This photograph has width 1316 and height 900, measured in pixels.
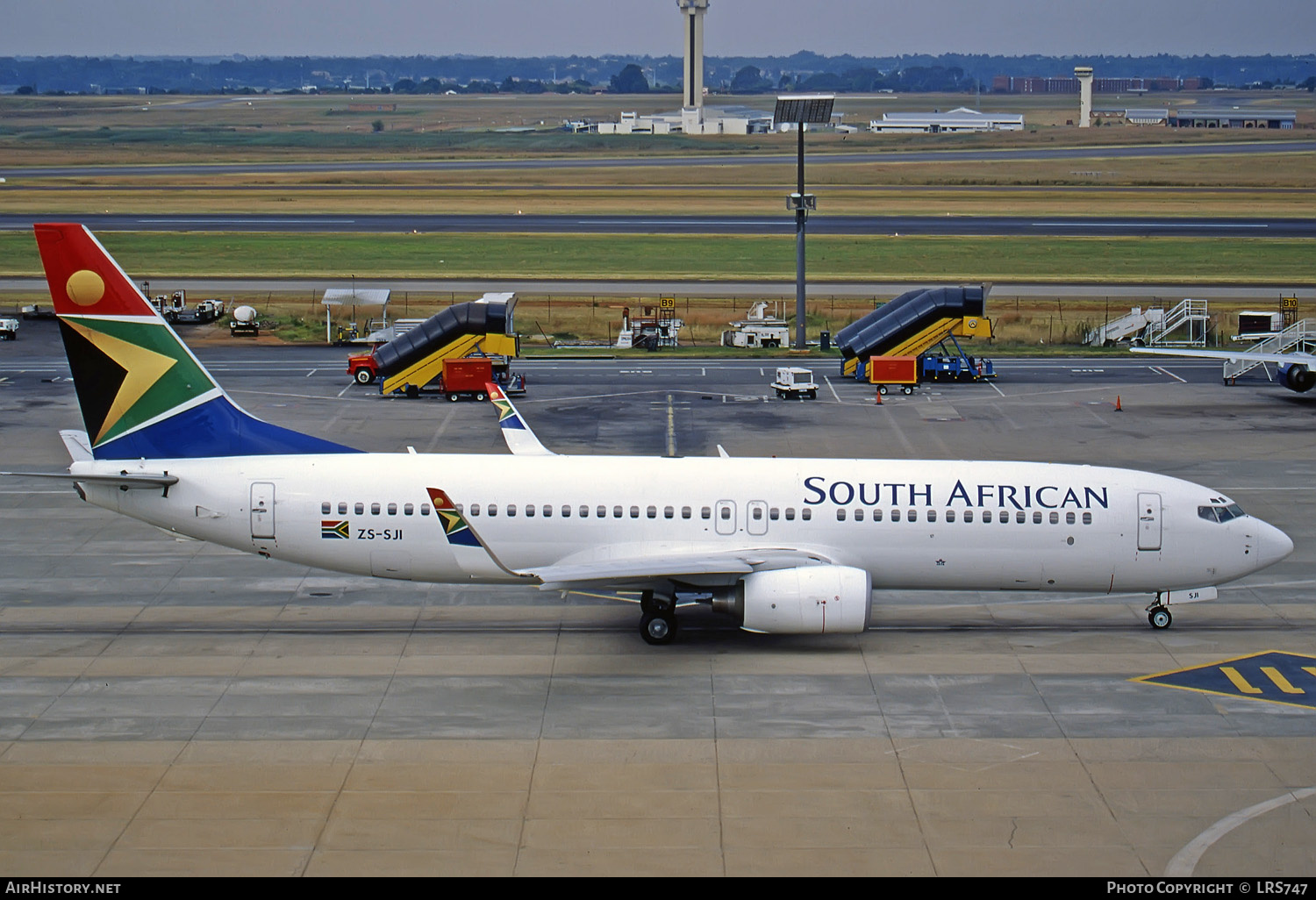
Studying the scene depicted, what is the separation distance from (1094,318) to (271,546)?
65.1m

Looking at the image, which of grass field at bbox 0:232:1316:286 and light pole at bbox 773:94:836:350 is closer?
light pole at bbox 773:94:836:350

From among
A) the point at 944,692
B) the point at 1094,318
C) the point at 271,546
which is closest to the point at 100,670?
the point at 271,546

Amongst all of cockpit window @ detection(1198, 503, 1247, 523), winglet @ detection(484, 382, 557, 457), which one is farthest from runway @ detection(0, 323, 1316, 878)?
winglet @ detection(484, 382, 557, 457)

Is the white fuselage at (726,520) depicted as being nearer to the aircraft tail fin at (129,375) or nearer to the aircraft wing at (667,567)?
the aircraft wing at (667,567)

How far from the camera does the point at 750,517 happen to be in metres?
31.2

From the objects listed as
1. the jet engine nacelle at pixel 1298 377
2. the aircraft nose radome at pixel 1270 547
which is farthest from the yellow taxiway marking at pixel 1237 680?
the jet engine nacelle at pixel 1298 377

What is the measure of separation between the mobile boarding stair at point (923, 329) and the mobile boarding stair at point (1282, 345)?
11681 mm

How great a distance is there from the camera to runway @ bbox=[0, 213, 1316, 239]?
391 ft

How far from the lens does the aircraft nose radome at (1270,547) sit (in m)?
31.4

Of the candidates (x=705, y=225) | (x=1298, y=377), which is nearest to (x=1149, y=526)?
(x=1298, y=377)

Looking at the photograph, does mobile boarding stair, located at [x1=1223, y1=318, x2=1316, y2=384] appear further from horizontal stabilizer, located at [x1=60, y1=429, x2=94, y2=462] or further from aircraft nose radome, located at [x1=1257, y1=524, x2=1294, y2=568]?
horizontal stabilizer, located at [x1=60, y1=429, x2=94, y2=462]

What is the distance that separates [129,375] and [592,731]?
552 inches

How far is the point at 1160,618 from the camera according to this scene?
1268 inches

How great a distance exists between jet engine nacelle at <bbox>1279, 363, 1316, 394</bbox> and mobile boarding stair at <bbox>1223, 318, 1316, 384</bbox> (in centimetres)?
331
